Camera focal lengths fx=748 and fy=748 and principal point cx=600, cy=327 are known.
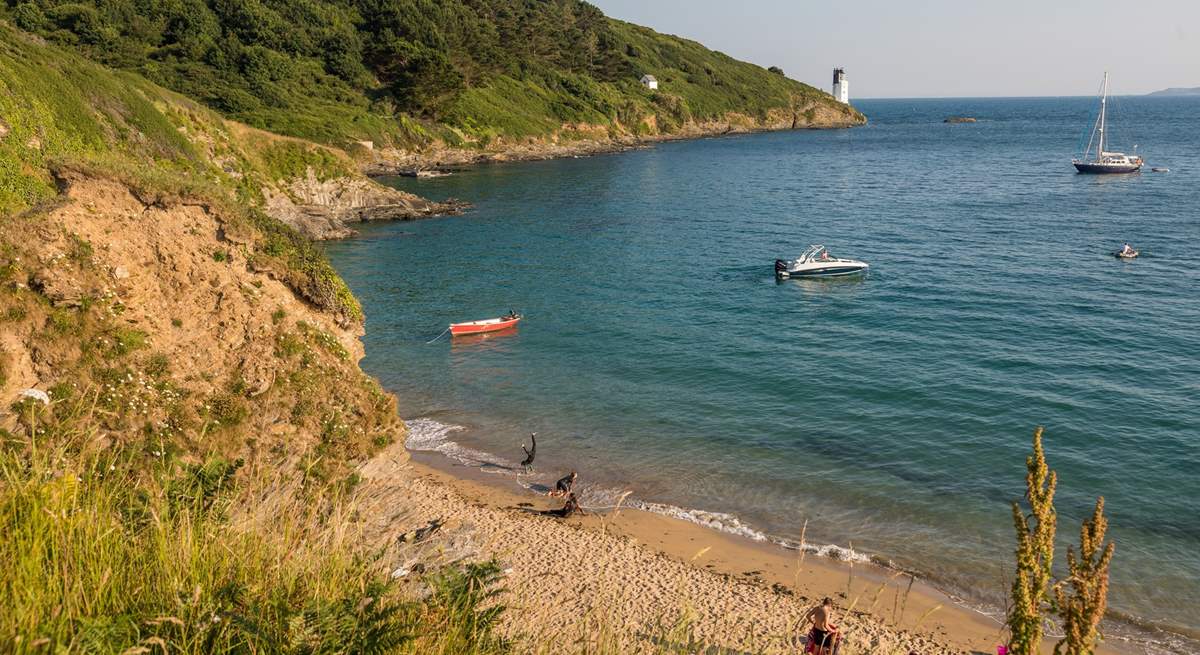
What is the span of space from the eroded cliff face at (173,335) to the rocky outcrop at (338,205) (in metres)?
41.7

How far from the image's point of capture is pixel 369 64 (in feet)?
373

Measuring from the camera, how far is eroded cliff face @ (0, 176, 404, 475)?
14.3 metres

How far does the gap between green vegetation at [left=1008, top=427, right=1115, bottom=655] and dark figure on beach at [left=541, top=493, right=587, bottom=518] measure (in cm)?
1673

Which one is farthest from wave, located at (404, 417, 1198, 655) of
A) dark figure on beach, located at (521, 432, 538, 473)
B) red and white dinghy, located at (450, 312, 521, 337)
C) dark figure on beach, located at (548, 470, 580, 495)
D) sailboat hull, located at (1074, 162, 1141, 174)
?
sailboat hull, located at (1074, 162, 1141, 174)

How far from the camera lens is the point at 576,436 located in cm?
2670

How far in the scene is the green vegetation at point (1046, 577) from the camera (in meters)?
4.98

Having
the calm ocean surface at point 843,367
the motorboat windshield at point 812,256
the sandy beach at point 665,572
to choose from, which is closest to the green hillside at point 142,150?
the sandy beach at point 665,572

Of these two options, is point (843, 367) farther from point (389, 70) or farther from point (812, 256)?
point (389, 70)

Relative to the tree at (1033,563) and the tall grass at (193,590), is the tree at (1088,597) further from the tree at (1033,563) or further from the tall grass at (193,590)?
the tall grass at (193,590)

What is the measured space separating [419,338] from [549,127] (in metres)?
95.6

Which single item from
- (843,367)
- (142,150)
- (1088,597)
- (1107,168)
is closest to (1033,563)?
(1088,597)

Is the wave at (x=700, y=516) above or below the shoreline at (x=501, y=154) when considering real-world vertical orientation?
below

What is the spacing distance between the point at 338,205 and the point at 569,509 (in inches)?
2065

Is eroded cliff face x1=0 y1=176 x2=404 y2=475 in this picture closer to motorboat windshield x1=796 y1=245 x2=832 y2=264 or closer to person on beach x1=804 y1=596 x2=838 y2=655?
person on beach x1=804 y1=596 x2=838 y2=655
